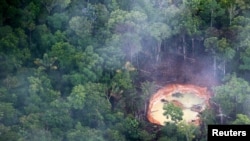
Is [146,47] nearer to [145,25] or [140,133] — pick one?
→ [145,25]

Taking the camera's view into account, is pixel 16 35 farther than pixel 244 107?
Yes

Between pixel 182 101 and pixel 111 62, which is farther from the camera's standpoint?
pixel 182 101

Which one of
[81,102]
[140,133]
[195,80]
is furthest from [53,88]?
[195,80]

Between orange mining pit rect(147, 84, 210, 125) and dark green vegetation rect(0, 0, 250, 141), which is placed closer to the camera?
dark green vegetation rect(0, 0, 250, 141)

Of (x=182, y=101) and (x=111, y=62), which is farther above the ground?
(x=111, y=62)

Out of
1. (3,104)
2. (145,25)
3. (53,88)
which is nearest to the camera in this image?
(3,104)
